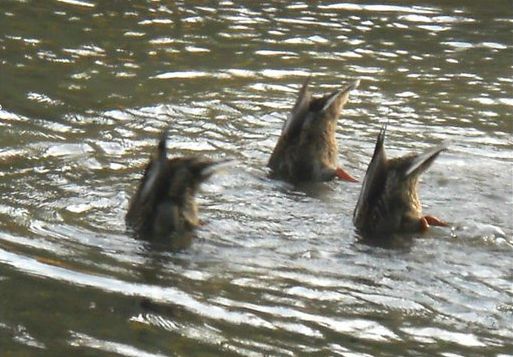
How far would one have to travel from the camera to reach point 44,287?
17.4 ft

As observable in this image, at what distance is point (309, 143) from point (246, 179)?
458 mm

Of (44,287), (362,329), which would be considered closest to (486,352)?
(362,329)

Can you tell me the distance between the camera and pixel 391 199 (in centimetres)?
635

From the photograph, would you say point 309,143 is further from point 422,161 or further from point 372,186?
point 422,161

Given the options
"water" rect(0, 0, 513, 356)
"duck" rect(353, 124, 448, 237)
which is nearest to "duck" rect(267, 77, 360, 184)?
"water" rect(0, 0, 513, 356)

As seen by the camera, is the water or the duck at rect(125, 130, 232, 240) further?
the duck at rect(125, 130, 232, 240)

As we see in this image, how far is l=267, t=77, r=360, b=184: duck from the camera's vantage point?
279 inches

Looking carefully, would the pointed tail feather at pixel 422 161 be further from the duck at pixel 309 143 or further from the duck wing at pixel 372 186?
the duck at pixel 309 143

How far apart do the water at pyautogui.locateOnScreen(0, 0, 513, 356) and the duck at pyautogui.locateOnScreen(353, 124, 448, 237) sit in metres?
0.11

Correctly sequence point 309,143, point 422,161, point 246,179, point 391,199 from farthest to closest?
1. point 309,143
2. point 246,179
3. point 391,199
4. point 422,161

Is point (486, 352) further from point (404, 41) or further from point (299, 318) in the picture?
point (404, 41)

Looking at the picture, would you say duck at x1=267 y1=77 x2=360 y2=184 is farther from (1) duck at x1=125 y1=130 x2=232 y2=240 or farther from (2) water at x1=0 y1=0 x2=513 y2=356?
(1) duck at x1=125 y1=130 x2=232 y2=240

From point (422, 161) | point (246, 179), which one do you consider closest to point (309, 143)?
point (246, 179)

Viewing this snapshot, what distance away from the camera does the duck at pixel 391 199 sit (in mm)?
6270
